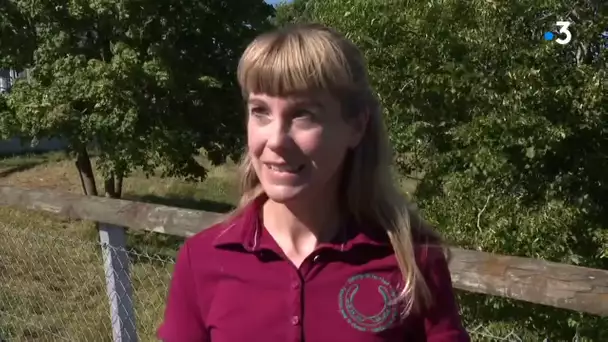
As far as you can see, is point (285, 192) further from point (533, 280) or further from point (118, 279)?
point (118, 279)

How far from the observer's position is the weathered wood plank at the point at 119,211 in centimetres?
296

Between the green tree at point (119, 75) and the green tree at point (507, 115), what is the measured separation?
319 inches

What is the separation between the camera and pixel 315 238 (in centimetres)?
151

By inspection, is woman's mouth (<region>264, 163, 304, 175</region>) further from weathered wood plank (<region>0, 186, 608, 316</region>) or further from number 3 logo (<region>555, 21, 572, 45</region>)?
number 3 logo (<region>555, 21, 572, 45</region>)

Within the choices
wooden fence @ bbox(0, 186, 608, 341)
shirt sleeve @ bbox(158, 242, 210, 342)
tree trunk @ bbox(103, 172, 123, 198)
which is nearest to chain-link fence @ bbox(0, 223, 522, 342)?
wooden fence @ bbox(0, 186, 608, 341)

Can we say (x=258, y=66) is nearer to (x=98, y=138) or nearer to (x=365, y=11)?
(x=365, y=11)

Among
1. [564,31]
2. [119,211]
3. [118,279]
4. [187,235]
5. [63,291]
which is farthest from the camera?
[63,291]

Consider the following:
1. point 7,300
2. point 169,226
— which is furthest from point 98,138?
point 169,226

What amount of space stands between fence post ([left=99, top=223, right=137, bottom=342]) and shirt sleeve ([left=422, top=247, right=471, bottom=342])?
7.27 ft

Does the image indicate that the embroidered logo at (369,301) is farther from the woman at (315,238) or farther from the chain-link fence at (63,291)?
the chain-link fence at (63,291)

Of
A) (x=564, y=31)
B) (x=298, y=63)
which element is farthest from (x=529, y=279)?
(x=564, y=31)

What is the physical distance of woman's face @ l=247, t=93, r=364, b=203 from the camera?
4.60 feet

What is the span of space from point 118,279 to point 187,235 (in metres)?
0.68

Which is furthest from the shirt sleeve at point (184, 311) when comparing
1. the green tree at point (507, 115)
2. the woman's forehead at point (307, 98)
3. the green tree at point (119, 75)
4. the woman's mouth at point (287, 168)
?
the green tree at point (119, 75)
